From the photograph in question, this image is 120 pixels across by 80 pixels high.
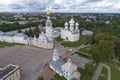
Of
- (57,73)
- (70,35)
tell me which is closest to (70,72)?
(57,73)

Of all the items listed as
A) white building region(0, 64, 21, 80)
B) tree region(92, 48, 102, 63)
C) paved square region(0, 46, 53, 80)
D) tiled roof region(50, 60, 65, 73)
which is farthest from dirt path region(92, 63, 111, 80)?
white building region(0, 64, 21, 80)

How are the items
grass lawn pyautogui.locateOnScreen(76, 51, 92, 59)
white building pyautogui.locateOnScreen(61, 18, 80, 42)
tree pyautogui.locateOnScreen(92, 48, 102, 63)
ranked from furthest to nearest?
1. white building pyautogui.locateOnScreen(61, 18, 80, 42)
2. grass lawn pyautogui.locateOnScreen(76, 51, 92, 59)
3. tree pyautogui.locateOnScreen(92, 48, 102, 63)

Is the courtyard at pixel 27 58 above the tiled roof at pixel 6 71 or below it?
below

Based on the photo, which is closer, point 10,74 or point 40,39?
point 10,74

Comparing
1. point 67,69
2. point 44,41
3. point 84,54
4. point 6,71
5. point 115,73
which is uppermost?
point 44,41

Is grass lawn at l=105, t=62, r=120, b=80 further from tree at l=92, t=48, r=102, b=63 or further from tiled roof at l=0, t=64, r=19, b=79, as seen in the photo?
tiled roof at l=0, t=64, r=19, b=79

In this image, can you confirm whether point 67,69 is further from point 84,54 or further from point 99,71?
point 84,54

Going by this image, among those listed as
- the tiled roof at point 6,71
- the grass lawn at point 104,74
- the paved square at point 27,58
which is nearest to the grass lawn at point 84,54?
the grass lawn at point 104,74

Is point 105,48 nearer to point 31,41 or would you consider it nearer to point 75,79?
point 75,79

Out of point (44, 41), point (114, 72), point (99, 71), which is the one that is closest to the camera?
point (114, 72)

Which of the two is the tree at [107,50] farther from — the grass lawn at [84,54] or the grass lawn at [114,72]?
the grass lawn at [84,54]

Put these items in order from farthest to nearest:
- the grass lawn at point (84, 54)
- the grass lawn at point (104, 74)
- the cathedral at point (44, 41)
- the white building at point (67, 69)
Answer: the cathedral at point (44, 41) → the grass lawn at point (84, 54) → the grass lawn at point (104, 74) → the white building at point (67, 69)

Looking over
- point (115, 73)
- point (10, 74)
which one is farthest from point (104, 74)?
point (10, 74)
